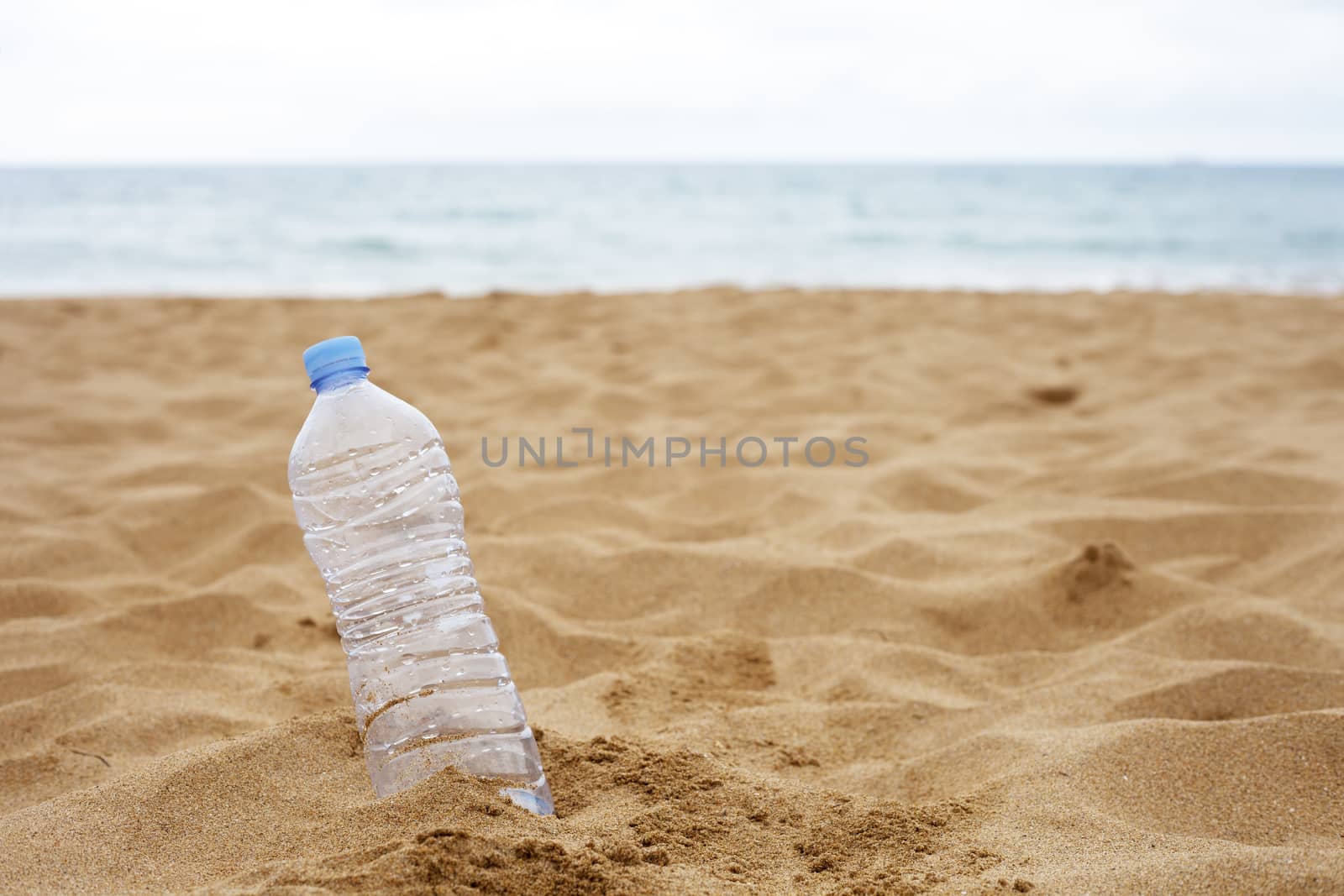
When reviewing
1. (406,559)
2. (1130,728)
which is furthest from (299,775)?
(1130,728)

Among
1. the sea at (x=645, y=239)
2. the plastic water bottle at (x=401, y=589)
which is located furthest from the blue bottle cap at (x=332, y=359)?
the sea at (x=645, y=239)

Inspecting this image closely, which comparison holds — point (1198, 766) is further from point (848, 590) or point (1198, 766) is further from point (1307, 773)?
point (848, 590)

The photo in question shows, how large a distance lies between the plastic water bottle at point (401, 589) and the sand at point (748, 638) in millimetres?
91

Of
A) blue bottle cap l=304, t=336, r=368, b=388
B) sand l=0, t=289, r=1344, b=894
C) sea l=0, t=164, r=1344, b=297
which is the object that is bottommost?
sand l=0, t=289, r=1344, b=894

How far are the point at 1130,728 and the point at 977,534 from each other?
1116mm

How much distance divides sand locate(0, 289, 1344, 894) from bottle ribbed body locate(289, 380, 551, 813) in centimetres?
9

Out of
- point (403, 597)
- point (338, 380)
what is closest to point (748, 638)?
point (403, 597)

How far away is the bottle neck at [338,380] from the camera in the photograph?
1.38 metres

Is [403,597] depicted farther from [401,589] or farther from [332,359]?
[332,359]

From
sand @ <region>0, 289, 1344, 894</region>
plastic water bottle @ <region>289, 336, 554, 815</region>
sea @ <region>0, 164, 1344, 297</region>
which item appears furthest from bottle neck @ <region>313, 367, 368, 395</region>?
sea @ <region>0, 164, 1344, 297</region>

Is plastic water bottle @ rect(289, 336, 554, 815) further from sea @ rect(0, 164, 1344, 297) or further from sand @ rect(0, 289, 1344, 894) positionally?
sea @ rect(0, 164, 1344, 297)

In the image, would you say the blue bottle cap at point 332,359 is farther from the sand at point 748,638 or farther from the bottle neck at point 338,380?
the sand at point 748,638

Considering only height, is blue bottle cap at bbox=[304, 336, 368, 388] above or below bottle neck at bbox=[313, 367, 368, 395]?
above

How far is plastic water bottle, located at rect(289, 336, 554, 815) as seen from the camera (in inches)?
56.2
